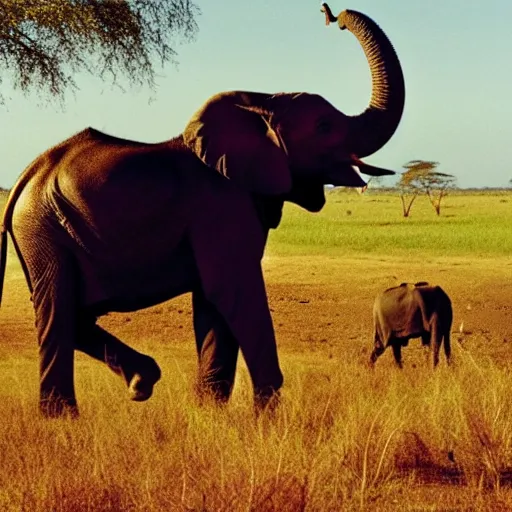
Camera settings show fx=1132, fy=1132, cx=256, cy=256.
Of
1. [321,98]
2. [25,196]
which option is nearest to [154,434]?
[25,196]

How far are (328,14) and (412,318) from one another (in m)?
3.73

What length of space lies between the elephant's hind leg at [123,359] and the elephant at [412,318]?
3719 millimetres

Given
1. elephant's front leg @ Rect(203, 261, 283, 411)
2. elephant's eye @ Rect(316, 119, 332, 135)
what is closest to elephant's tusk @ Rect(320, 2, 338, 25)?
elephant's eye @ Rect(316, 119, 332, 135)

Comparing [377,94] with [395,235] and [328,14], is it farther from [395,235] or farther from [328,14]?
[395,235]

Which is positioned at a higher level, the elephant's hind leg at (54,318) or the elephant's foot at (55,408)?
the elephant's hind leg at (54,318)

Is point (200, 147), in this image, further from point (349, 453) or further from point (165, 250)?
point (349, 453)

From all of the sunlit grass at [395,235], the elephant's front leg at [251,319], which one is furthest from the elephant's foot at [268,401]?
the sunlit grass at [395,235]

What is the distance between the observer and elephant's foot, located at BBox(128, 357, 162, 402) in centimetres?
686

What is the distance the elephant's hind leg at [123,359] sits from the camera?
22.6 ft

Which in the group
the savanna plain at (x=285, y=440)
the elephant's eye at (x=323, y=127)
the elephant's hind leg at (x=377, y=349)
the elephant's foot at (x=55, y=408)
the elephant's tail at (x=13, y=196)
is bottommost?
the elephant's hind leg at (x=377, y=349)

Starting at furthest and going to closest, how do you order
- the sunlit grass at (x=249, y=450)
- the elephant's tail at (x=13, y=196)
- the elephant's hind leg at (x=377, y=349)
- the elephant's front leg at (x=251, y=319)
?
the elephant's hind leg at (x=377, y=349)
the elephant's tail at (x=13, y=196)
the elephant's front leg at (x=251, y=319)
the sunlit grass at (x=249, y=450)

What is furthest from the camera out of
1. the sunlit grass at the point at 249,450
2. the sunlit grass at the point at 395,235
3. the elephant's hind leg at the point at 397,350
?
the sunlit grass at the point at 395,235

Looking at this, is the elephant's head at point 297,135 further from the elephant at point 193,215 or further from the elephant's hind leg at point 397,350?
the elephant's hind leg at point 397,350

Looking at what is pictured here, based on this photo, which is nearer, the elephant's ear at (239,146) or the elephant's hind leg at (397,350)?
the elephant's ear at (239,146)
